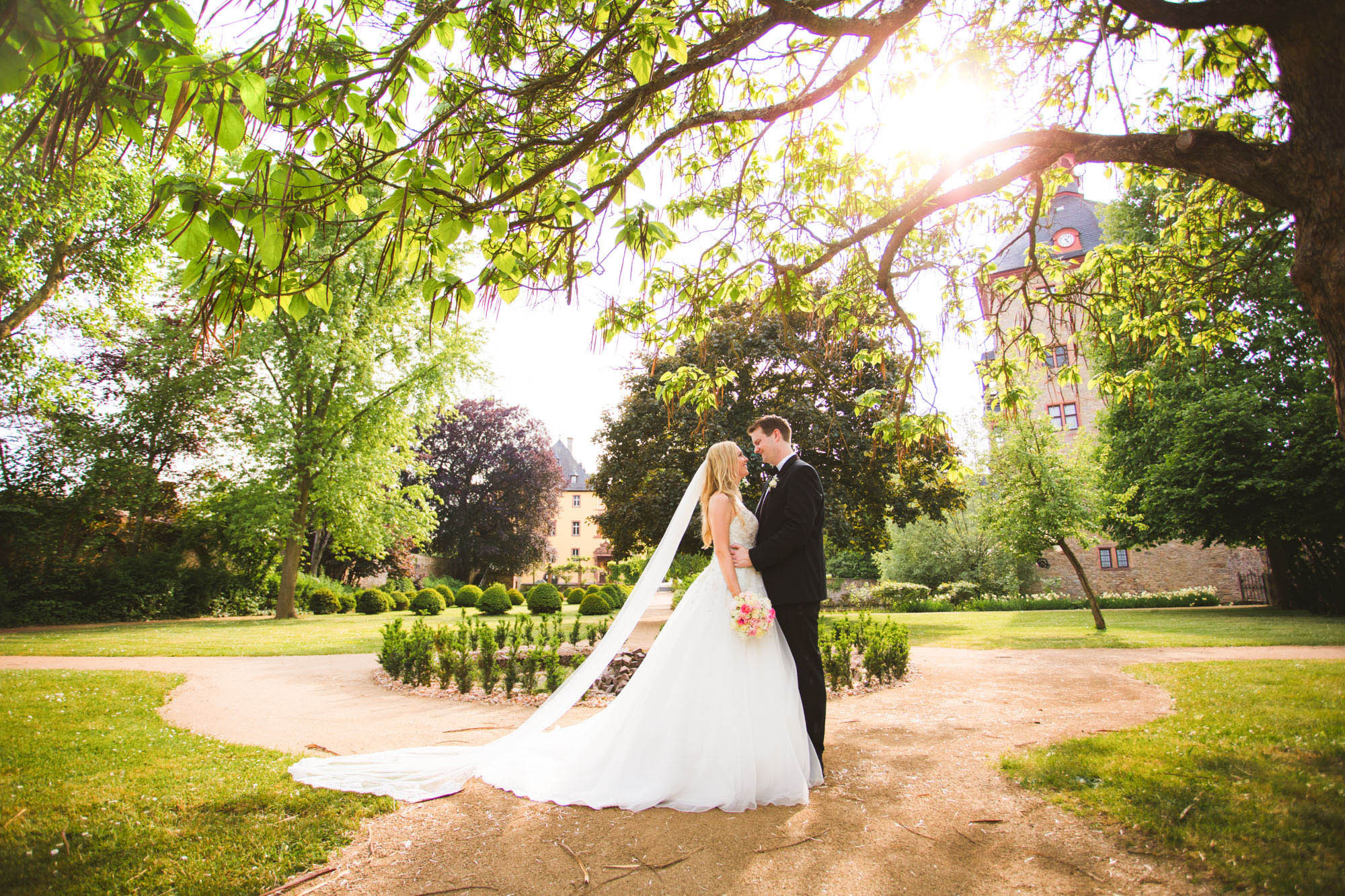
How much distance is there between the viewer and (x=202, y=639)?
1423 centimetres

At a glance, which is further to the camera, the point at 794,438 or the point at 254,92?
the point at 794,438

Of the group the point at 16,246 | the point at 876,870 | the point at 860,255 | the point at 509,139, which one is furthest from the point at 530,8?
the point at 16,246

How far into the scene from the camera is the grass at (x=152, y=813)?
299 cm

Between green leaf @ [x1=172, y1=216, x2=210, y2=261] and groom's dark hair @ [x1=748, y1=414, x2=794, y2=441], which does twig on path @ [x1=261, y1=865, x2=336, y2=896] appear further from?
groom's dark hair @ [x1=748, y1=414, x2=794, y2=441]

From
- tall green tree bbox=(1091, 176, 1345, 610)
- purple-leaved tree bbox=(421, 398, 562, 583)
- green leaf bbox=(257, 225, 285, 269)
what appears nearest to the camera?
green leaf bbox=(257, 225, 285, 269)

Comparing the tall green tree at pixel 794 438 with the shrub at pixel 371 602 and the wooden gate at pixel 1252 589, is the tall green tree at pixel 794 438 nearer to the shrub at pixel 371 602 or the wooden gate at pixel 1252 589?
the shrub at pixel 371 602

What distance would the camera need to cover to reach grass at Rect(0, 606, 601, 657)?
11711 mm

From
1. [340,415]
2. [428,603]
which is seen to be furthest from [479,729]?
[340,415]

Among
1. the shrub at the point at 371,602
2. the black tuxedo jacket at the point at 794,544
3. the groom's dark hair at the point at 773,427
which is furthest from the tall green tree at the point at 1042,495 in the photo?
the shrub at the point at 371,602

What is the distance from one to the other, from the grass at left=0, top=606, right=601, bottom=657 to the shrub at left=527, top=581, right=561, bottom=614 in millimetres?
1965

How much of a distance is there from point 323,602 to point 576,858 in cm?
2460

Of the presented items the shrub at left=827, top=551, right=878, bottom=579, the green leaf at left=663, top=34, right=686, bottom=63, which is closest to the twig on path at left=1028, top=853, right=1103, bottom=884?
the green leaf at left=663, top=34, right=686, bottom=63

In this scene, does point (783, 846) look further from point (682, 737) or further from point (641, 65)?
point (641, 65)

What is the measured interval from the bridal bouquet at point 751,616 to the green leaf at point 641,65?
320 centimetres
